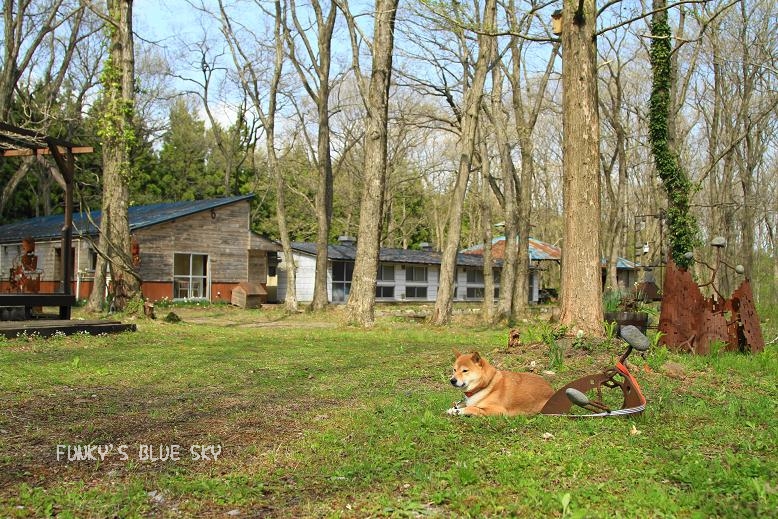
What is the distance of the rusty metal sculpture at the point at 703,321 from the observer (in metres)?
10.2

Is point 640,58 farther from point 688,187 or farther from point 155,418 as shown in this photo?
point 155,418

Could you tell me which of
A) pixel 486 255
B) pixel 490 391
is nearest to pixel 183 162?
pixel 486 255

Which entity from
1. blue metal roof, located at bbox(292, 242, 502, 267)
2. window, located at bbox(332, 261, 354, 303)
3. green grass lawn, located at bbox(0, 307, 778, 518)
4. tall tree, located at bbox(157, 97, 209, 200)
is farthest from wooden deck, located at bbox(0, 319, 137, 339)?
tall tree, located at bbox(157, 97, 209, 200)

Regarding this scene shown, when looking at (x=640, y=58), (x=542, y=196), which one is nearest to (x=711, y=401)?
(x=640, y=58)

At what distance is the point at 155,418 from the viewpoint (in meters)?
5.79

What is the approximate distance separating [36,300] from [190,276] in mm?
17104

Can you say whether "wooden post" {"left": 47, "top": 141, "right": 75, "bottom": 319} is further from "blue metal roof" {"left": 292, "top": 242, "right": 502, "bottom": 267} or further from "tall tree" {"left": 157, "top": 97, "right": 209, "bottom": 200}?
"tall tree" {"left": 157, "top": 97, "right": 209, "bottom": 200}

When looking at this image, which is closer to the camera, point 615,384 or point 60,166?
point 615,384

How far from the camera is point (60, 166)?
14.0 m

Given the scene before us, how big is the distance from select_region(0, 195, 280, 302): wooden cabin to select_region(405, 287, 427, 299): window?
8.40 m

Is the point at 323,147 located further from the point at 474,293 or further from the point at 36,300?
the point at 474,293

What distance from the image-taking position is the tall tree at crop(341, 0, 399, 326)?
651 inches

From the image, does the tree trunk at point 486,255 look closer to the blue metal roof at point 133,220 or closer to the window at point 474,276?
the blue metal roof at point 133,220

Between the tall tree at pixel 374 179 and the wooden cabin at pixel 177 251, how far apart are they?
1399 cm
